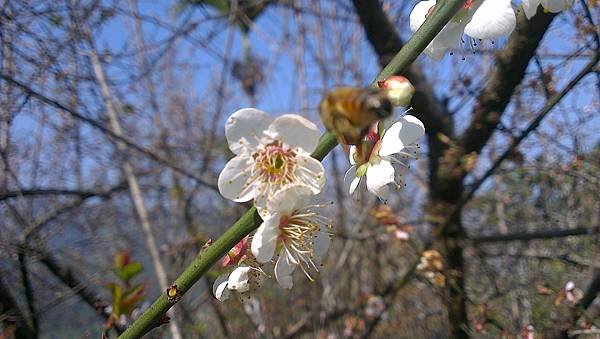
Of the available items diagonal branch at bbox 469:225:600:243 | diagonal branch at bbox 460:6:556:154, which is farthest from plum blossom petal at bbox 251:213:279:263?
diagonal branch at bbox 469:225:600:243

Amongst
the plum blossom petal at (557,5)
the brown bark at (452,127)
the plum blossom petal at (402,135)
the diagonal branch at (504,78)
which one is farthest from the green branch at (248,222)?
the brown bark at (452,127)

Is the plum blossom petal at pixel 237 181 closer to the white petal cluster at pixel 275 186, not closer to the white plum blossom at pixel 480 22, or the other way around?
the white petal cluster at pixel 275 186

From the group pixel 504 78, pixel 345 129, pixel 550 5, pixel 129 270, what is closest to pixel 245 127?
pixel 345 129

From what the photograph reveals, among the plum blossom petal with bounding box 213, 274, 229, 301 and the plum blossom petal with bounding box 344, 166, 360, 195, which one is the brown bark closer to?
the plum blossom petal with bounding box 344, 166, 360, 195

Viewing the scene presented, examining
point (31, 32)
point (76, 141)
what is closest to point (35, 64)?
point (31, 32)

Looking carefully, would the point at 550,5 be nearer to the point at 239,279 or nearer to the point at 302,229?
the point at 302,229

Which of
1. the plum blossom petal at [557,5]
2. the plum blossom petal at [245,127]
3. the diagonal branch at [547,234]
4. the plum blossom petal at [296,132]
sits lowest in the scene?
the diagonal branch at [547,234]
